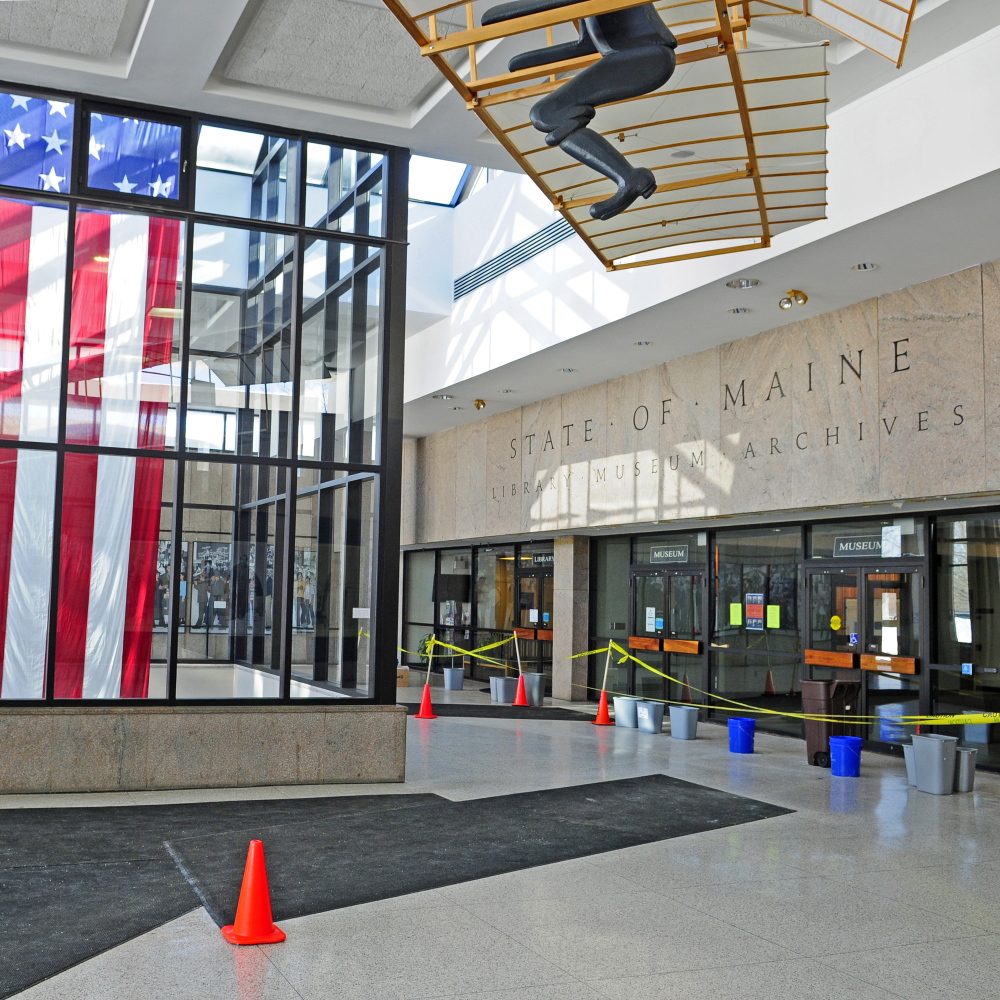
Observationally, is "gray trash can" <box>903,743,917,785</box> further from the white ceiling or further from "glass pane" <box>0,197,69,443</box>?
"glass pane" <box>0,197,69,443</box>

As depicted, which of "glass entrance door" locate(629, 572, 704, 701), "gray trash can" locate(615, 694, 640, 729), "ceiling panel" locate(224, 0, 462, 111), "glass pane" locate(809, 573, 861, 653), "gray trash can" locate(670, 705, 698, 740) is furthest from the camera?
"glass entrance door" locate(629, 572, 704, 701)

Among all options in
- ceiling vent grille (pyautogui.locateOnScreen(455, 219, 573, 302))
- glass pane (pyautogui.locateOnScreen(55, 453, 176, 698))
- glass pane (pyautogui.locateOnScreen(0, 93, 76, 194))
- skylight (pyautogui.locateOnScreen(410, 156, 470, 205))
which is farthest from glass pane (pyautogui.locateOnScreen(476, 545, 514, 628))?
glass pane (pyautogui.locateOnScreen(0, 93, 76, 194))

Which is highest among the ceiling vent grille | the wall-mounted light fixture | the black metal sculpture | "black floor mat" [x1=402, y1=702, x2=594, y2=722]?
the ceiling vent grille

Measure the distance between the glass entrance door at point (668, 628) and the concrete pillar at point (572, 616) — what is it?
1224 millimetres

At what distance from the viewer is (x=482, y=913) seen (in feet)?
20.2

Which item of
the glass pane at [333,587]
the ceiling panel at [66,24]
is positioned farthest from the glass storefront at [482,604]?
the ceiling panel at [66,24]

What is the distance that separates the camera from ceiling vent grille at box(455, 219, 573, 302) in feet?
51.2

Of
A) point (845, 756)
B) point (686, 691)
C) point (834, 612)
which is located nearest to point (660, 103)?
point (845, 756)

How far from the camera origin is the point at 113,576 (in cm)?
983

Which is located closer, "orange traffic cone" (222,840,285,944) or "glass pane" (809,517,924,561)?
"orange traffic cone" (222,840,285,944)

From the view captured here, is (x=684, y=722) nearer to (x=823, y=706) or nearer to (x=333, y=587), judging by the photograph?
(x=823, y=706)

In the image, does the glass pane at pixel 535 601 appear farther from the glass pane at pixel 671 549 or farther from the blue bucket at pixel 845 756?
the blue bucket at pixel 845 756

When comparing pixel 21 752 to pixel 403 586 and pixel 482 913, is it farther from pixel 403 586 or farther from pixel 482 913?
pixel 403 586

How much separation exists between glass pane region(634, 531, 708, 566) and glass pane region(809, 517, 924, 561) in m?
2.36
